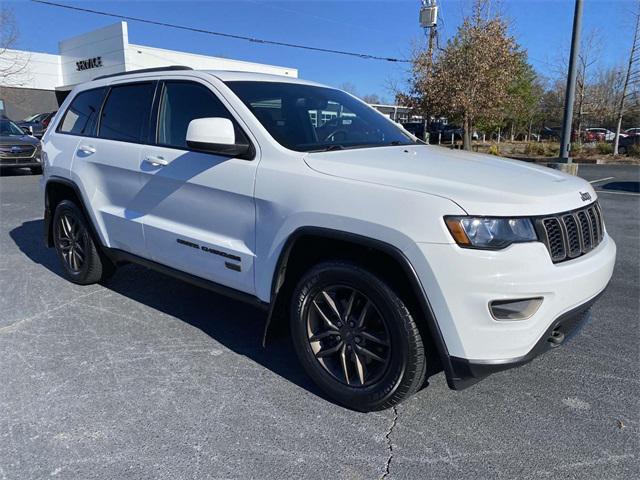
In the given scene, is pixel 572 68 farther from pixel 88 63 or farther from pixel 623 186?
pixel 88 63

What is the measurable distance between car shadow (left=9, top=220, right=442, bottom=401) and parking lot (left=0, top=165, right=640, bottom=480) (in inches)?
0.8

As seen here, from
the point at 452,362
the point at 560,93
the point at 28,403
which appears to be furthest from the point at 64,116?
the point at 560,93

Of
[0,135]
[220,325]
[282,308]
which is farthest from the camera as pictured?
[0,135]

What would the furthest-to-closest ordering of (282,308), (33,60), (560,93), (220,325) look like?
(560,93) < (33,60) < (220,325) < (282,308)

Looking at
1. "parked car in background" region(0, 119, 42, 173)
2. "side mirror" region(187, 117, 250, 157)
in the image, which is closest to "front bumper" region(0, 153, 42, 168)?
"parked car in background" region(0, 119, 42, 173)

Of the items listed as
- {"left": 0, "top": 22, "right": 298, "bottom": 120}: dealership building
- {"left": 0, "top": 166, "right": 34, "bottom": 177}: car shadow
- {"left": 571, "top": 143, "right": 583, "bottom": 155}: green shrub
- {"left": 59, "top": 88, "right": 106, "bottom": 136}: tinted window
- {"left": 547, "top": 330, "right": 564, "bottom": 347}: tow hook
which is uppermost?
{"left": 0, "top": 22, "right": 298, "bottom": 120}: dealership building

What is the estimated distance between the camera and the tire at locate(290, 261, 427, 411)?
250cm

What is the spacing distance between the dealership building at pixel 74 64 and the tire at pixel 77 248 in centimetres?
2691

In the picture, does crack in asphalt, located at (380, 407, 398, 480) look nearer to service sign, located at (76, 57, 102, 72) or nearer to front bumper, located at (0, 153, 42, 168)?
front bumper, located at (0, 153, 42, 168)

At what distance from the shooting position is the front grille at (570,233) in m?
2.38

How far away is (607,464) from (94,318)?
3618 millimetres

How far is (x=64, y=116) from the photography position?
4.90 m

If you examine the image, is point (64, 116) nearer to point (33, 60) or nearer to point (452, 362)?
point (452, 362)

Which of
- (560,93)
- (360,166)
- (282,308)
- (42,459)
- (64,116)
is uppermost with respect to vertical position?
(560,93)
